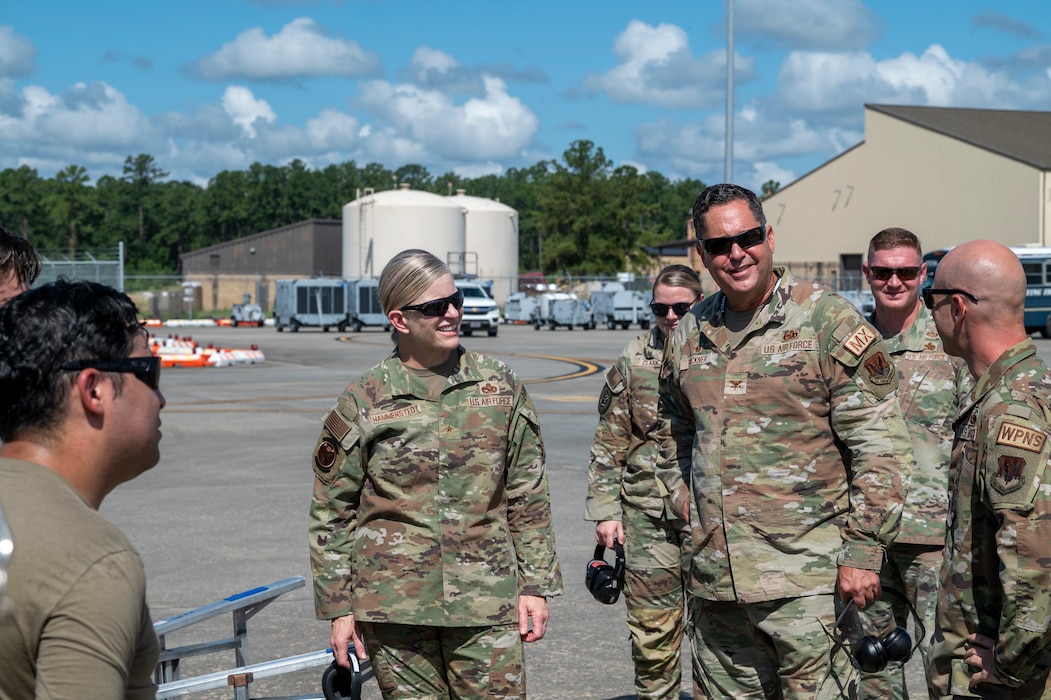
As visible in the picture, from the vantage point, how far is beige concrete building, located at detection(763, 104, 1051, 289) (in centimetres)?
5419

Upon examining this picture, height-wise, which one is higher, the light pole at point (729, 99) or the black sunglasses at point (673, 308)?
the light pole at point (729, 99)

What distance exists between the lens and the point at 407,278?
406 cm

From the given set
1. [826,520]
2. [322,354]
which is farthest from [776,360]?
[322,354]

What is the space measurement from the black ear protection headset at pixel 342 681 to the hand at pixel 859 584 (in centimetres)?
154

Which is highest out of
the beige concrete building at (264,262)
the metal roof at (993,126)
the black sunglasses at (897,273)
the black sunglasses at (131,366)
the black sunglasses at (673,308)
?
the metal roof at (993,126)

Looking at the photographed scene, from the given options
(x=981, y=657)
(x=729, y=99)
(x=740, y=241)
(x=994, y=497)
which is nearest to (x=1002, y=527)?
(x=994, y=497)

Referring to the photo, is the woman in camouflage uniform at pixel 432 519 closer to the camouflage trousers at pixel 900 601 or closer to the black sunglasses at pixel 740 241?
the black sunglasses at pixel 740 241

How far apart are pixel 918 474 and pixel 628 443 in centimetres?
119

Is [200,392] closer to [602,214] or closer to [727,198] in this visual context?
[727,198]

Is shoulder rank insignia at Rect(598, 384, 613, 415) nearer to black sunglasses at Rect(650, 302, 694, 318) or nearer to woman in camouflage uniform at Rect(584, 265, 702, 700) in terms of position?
woman in camouflage uniform at Rect(584, 265, 702, 700)

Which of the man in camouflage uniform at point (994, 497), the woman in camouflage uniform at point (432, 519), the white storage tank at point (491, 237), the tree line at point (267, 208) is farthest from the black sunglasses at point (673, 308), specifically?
the tree line at point (267, 208)

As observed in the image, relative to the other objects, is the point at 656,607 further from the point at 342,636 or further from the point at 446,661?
the point at 342,636

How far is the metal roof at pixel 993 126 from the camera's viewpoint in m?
56.7

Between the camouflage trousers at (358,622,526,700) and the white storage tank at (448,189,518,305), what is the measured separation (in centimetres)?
7422
